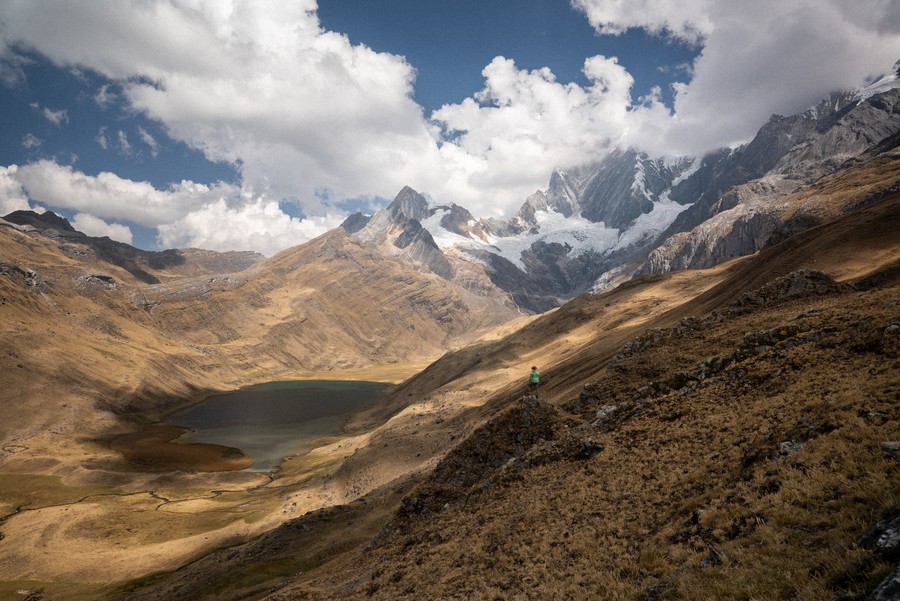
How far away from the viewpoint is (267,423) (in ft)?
506

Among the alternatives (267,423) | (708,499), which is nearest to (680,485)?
(708,499)

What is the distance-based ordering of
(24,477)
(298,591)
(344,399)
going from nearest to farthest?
(298,591), (24,477), (344,399)

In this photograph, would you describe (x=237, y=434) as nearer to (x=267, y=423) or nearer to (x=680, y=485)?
(x=267, y=423)

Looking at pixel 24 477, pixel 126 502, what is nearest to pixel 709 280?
pixel 126 502

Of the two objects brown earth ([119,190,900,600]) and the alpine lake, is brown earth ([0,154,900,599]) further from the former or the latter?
the alpine lake

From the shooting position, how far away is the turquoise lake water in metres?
124

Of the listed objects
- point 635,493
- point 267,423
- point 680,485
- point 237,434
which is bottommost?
point 635,493

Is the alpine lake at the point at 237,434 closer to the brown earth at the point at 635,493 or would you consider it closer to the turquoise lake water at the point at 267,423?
the turquoise lake water at the point at 267,423

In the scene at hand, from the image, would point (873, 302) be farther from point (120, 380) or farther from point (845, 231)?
point (120, 380)

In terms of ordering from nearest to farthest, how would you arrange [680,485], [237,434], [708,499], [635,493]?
[708,499], [680,485], [635,493], [237,434]

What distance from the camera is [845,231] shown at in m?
60.0

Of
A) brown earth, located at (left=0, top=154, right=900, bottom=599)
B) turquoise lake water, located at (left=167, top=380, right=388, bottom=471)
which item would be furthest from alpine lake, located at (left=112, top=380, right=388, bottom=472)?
brown earth, located at (left=0, top=154, right=900, bottom=599)

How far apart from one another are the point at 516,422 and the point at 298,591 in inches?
650

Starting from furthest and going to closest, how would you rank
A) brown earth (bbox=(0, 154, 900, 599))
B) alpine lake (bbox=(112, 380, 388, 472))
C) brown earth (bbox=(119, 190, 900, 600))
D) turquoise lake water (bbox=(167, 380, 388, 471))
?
turquoise lake water (bbox=(167, 380, 388, 471)) → alpine lake (bbox=(112, 380, 388, 472)) → brown earth (bbox=(0, 154, 900, 599)) → brown earth (bbox=(119, 190, 900, 600))
